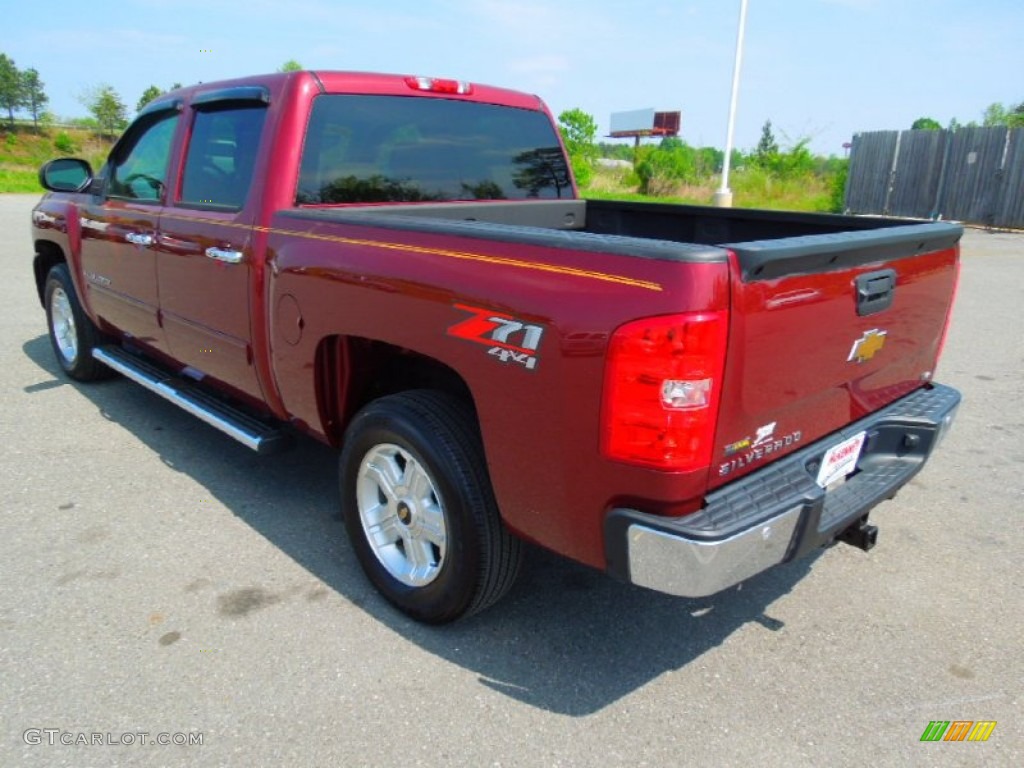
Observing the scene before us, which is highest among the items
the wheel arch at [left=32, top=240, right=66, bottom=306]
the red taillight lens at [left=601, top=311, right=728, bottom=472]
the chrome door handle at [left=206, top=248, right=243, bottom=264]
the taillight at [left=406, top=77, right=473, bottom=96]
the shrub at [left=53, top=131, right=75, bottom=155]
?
the shrub at [left=53, top=131, right=75, bottom=155]

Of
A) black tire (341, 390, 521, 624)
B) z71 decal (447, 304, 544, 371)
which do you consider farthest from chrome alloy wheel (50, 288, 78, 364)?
z71 decal (447, 304, 544, 371)

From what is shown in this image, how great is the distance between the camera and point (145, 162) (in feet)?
13.8

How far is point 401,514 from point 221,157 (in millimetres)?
1970

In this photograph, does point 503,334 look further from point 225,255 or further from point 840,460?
point 225,255

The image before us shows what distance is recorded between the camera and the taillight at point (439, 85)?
352 cm

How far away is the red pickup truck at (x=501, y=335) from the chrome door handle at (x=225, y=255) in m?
0.01

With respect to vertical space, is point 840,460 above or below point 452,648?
above

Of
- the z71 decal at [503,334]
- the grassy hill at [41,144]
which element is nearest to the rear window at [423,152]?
the z71 decal at [503,334]

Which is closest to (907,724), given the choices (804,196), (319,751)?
(319,751)

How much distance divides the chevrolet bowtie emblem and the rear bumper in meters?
0.27

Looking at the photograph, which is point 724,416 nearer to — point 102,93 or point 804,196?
point 804,196

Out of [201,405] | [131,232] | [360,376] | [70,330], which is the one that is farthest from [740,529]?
[70,330]

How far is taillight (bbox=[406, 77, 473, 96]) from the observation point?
3.52 meters

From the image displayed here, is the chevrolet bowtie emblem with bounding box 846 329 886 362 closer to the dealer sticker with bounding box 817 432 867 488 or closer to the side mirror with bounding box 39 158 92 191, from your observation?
the dealer sticker with bounding box 817 432 867 488
